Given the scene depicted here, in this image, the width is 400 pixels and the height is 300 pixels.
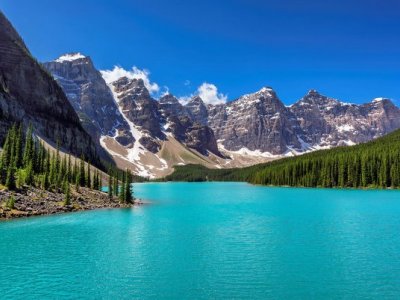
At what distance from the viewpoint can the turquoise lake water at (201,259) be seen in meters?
31.8

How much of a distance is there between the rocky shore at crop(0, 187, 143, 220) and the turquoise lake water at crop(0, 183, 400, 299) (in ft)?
19.4

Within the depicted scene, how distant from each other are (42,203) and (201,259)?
2092 inches

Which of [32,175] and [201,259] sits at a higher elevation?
[32,175]

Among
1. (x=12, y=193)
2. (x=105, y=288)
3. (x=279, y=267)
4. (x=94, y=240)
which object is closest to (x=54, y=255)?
(x=94, y=240)

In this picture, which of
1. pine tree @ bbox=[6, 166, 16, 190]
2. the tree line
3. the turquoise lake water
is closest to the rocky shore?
pine tree @ bbox=[6, 166, 16, 190]

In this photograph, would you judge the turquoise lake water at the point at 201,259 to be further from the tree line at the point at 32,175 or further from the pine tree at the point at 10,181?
the tree line at the point at 32,175

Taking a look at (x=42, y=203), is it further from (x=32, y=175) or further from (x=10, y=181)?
(x=32, y=175)

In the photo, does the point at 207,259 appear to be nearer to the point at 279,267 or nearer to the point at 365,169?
the point at 279,267

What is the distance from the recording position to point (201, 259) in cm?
4225

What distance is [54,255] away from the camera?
44.1 meters

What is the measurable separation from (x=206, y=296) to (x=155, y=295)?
4009 mm

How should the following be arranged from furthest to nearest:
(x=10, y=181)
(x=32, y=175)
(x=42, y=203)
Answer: (x=32, y=175) → (x=42, y=203) → (x=10, y=181)

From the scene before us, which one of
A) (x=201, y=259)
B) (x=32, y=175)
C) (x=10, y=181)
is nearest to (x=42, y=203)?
(x=10, y=181)

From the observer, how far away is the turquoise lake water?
31.8 metres
